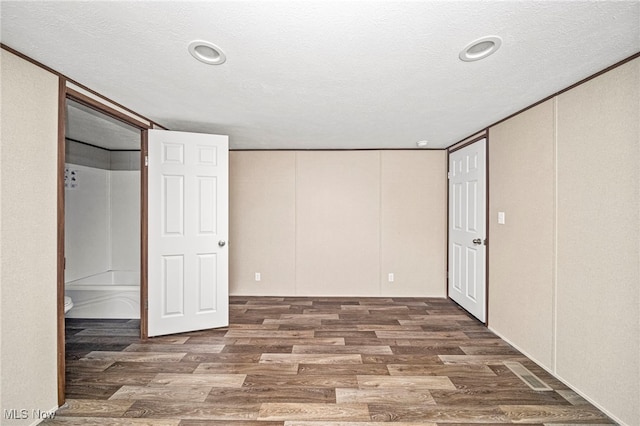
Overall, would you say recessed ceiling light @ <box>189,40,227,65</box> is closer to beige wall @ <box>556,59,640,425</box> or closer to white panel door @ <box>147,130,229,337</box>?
white panel door @ <box>147,130,229,337</box>

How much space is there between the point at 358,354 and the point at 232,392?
112cm

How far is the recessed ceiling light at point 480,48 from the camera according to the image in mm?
1546

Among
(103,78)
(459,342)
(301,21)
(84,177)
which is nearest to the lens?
(301,21)

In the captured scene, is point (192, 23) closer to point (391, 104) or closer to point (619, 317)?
point (391, 104)

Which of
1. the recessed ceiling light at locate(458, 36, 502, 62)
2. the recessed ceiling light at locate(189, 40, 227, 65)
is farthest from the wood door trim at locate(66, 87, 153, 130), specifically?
the recessed ceiling light at locate(458, 36, 502, 62)

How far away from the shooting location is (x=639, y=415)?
5.61ft

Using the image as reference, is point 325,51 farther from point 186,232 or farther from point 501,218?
point 501,218

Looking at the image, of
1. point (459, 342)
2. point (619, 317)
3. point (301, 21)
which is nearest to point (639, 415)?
point (619, 317)

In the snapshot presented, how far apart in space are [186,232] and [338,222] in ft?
7.00

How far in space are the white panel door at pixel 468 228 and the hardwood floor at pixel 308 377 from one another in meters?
0.40

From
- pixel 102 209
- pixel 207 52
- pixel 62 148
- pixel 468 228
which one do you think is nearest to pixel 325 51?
pixel 207 52

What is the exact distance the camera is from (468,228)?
3.74 metres

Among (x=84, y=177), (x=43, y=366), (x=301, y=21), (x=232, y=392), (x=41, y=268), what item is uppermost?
(x=301, y=21)

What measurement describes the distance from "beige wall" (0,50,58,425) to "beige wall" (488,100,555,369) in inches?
141
